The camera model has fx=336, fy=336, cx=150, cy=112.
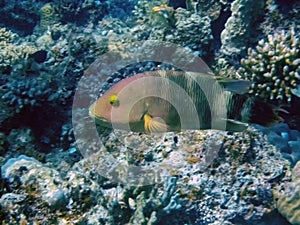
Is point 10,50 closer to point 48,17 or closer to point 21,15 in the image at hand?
point 48,17

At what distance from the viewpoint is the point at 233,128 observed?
223 centimetres

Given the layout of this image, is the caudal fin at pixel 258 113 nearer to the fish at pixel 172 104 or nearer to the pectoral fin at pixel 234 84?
the fish at pixel 172 104

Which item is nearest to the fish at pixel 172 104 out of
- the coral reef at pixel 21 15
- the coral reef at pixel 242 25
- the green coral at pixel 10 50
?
the coral reef at pixel 242 25

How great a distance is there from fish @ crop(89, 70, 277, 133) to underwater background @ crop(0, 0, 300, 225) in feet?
1.33

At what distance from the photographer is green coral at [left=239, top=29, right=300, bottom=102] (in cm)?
388

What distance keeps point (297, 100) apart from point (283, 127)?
39cm

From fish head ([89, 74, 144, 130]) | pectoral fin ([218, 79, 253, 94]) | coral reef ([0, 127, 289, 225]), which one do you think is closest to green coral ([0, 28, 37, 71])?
coral reef ([0, 127, 289, 225])

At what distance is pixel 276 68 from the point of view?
4.00 metres

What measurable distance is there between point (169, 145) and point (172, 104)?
1.60 meters

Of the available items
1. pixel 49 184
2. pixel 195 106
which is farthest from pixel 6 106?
pixel 195 106

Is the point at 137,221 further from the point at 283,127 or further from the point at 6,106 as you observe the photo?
the point at 6,106

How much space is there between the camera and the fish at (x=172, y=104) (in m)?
2.00

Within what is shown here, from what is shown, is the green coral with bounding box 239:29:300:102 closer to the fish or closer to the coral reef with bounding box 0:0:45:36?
the fish

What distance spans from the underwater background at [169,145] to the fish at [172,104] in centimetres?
40
